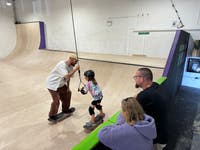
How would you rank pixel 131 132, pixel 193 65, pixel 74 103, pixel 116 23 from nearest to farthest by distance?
pixel 131 132
pixel 74 103
pixel 193 65
pixel 116 23

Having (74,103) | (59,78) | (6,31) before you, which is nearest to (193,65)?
(74,103)

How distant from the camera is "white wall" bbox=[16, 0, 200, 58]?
521cm

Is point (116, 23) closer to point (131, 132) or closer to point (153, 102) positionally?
point (153, 102)

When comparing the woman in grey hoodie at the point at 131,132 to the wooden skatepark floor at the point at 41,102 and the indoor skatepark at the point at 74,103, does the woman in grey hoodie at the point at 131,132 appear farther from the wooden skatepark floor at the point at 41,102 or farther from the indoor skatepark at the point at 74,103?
the wooden skatepark floor at the point at 41,102

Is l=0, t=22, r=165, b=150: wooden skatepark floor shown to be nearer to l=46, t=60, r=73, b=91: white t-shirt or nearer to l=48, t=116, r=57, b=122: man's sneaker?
l=48, t=116, r=57, b=122: man's sneaker

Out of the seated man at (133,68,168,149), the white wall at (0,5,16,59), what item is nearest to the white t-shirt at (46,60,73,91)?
the seated man at (133,68,168,149)

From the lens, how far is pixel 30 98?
12.0 feet

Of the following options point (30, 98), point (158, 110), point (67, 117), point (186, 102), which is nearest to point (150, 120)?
point (158, 110)

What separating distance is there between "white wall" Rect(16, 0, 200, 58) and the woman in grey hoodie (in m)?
4.93

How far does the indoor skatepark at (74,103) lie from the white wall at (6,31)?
3215mm

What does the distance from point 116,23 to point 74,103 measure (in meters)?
4.16

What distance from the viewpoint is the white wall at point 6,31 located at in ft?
29.2

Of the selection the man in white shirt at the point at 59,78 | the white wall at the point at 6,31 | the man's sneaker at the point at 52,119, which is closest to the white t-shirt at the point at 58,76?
the man in white shirt at the point at 59,78

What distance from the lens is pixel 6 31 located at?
9086 millimetres
